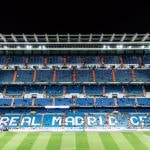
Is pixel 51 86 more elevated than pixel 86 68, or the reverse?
pixel 86 68

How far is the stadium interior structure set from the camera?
3481cm

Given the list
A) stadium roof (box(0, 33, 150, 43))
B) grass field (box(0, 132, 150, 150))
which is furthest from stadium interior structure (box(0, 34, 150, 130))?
grass field (box(0, 132, 150, 150))

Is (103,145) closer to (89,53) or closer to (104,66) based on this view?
(104,66)

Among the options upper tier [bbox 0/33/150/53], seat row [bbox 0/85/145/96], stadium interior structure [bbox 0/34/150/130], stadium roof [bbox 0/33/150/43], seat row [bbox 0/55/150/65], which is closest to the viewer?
stadium interior structure [bbox 0/34/150/130]

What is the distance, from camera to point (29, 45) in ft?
140

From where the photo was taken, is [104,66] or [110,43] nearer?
[110,43]

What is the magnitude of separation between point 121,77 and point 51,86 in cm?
1227

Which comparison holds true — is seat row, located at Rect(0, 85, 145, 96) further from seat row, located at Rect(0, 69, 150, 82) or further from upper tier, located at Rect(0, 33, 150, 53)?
upper tier, located at Rect(0, 33, 150, 53)

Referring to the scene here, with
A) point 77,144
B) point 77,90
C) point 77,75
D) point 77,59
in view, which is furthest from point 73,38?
point 77,144

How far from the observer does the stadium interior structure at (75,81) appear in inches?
1371

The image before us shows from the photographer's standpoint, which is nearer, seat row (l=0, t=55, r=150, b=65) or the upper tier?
the upper tier

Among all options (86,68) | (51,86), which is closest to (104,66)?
(86,68)

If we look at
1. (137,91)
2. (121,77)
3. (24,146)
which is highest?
(121,77)
